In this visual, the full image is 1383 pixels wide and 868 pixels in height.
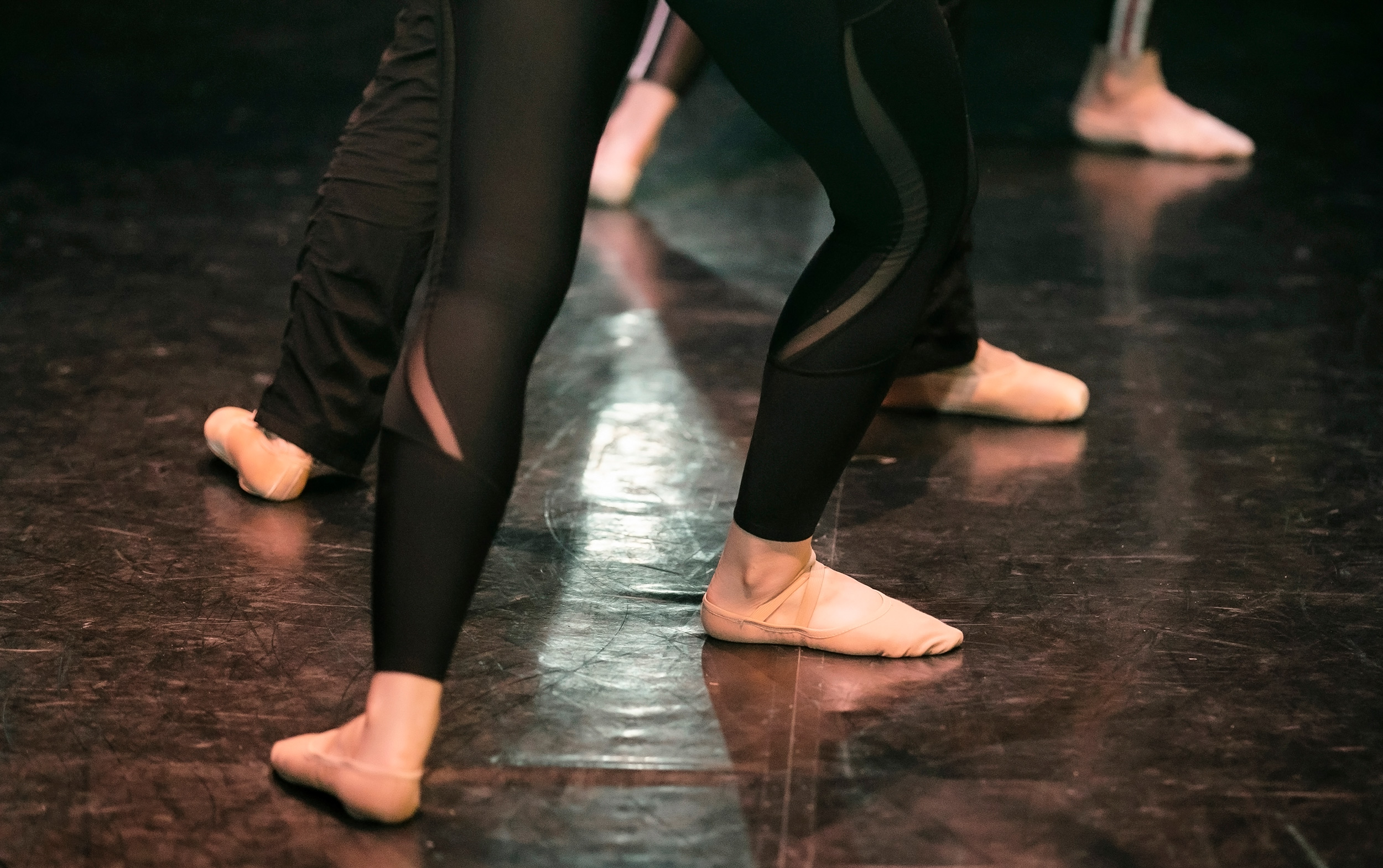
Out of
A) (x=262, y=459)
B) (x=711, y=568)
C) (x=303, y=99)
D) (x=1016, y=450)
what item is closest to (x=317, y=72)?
(x=303, y=99)

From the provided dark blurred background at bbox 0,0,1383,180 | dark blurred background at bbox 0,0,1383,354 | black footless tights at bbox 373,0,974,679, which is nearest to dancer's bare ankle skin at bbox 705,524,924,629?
black footless tights at bbox 373,0,974,679

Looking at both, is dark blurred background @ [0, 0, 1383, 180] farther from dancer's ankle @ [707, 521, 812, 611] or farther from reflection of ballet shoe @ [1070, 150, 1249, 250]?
dancer's ankle @ [707, 521, 812, 611]

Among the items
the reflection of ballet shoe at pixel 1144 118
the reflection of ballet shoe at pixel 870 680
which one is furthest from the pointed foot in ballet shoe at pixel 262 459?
the reflection of ballet shoe at pixel 1144 118

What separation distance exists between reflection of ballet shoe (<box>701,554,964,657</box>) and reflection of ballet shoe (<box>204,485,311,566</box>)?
1.49 ft

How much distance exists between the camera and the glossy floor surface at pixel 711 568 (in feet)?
3.43

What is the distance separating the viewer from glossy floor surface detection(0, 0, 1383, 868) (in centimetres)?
105

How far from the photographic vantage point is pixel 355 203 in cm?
152

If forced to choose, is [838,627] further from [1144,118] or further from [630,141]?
[1144,118]

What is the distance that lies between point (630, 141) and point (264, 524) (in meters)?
1.46

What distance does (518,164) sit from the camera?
36.8 inches

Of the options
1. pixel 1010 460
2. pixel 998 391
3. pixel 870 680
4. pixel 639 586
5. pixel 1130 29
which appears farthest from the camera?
pixel 1130 29

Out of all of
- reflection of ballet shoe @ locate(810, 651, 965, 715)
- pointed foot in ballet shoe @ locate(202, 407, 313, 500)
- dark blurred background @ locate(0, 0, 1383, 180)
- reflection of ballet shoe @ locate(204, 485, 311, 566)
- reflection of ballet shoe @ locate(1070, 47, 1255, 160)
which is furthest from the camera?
dark blurred background @ locate(0, 0, 1383, 180)

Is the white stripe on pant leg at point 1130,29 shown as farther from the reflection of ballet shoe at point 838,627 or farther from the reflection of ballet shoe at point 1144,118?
the reflection of ballet shoe at point 838,627

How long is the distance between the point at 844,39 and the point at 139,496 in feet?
3.23
